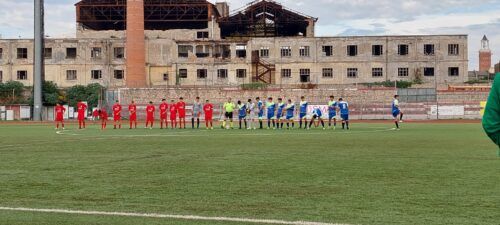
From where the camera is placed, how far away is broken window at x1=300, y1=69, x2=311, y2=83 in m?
85.1

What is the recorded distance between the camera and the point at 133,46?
238 ft

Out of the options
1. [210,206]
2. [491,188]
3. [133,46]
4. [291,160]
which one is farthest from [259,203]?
[133,46]

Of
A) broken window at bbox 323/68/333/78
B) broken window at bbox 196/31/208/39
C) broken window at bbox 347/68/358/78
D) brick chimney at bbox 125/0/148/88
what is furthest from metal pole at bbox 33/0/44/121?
broken window at bbox 347/68/358/78

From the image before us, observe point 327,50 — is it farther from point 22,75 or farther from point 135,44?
point 22,75

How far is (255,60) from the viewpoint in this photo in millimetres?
84438

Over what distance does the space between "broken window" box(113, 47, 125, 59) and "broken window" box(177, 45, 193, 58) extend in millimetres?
6984

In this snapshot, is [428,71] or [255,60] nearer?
Result: [255,60]

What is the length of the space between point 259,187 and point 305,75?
2955 inches

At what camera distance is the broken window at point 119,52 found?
279 ft

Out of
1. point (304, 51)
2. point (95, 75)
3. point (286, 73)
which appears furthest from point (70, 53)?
point (304, 51)

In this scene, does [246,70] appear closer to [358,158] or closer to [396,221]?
[358,158]

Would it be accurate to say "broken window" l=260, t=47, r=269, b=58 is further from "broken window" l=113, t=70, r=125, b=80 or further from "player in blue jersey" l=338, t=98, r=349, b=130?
"player in blue jersey" l=338, t=98, r=349, b=130

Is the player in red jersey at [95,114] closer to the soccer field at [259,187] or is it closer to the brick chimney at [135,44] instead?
the brick chimney at [135,44]

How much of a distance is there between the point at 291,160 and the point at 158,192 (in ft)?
19.7
